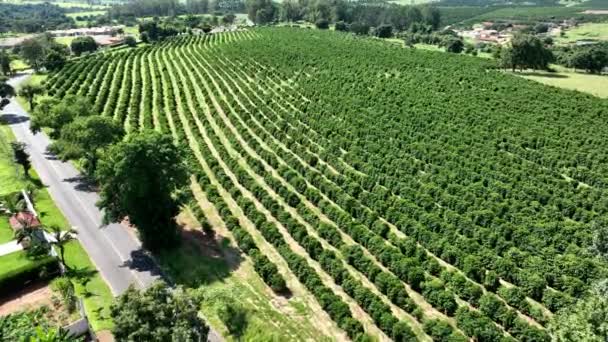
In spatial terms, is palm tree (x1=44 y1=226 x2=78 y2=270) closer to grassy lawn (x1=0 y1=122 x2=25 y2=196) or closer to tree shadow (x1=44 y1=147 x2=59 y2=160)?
grassy lawn (x1=0 y1=122 x2=25 y2=196)

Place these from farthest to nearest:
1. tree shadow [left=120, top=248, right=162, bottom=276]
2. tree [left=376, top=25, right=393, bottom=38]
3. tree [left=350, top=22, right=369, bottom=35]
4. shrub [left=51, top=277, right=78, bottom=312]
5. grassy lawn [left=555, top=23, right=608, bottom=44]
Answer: tree [left=350, top=22, right=369, bottom=35] < tree [left=376, top=25, right=393, bottom=38] < grassy lawn [left=555, top=23, right=608, bottom=44] < tree shadow [left=120, top=248, right=162, bottom=276] < shrub [left=51, top=277, right=78, bottom=312]

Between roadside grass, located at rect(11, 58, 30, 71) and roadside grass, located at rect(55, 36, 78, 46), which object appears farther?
roadside grass, located at rect(55, 36, 78, 46)

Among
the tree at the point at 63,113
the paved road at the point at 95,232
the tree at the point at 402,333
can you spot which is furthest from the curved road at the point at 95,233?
the tree at the point at 402,333

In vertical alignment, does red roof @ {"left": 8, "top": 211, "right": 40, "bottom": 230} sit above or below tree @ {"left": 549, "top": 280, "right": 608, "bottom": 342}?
below

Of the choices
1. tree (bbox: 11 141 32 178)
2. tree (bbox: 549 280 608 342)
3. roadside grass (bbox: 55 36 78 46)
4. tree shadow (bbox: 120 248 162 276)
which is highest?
roadside grass (bbox: 55 36 78 46)

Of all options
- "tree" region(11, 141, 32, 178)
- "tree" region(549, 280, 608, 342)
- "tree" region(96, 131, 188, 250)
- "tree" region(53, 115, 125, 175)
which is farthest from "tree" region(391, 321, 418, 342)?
"tree" region(11, 141, 32, 178)

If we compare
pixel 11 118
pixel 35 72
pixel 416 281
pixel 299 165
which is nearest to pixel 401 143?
pixel 299 165

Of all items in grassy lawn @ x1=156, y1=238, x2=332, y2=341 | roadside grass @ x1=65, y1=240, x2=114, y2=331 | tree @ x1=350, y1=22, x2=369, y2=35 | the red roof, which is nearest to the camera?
grassy lawn @ x1=156, y1=238, x2=332, y2=341
